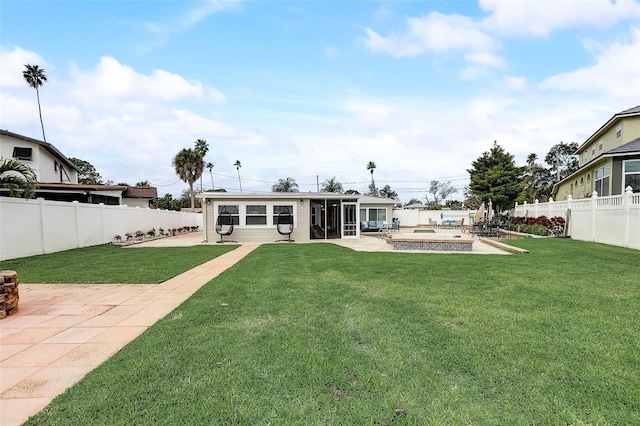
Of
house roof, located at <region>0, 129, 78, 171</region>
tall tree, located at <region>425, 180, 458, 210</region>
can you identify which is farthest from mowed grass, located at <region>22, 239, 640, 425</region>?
tall tree, located at <region>425, 180, 458, 210</region>

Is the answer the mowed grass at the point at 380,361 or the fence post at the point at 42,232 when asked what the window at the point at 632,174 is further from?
the fence post at the point at 42,232

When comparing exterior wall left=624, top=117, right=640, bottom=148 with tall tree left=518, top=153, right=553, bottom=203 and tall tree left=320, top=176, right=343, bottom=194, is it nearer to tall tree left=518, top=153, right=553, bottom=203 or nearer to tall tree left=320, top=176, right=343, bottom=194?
tall tree left=518, top=153, right=553, bottom=203

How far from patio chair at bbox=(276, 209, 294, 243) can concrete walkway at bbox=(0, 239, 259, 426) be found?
9.36 metres

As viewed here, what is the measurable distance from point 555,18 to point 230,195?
1409 centimetres

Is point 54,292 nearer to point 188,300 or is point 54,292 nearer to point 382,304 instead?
point 188,300

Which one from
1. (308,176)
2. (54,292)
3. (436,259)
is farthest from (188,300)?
(308,176)

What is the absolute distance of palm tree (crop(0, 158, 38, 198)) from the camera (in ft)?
30.3

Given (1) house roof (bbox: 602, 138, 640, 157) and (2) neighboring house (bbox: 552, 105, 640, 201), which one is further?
(2) neighboring house (bbox: 552, 105, 640, 201)

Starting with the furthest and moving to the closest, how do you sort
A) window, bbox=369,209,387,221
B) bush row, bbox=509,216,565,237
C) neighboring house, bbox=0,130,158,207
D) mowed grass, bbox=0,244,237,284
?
window, bbox=369,209,387,221, neighboring house, bbox=0,130,158,207, bush row, bbox=509,216,565,237, mowed grass, bbox=0,244,237,284

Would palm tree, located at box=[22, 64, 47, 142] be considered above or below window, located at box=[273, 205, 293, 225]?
above

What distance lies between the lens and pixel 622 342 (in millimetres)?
3078

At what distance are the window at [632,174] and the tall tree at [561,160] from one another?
3048 centimetres

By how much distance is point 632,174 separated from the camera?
14422mm

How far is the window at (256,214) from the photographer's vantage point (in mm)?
16219
